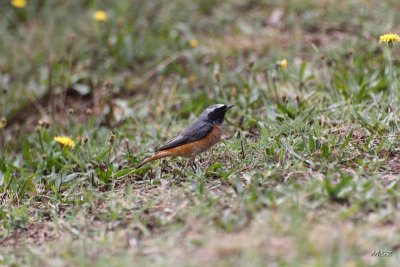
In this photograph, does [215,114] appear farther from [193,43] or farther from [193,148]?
[193,43]

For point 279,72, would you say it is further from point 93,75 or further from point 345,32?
point 93,75

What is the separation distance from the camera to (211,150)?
6.49 metres

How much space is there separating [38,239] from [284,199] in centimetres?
194

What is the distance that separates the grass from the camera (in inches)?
168

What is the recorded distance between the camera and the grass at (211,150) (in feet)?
14.0

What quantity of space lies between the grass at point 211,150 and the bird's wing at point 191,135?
27 cm

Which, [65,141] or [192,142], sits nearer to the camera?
[192,142]

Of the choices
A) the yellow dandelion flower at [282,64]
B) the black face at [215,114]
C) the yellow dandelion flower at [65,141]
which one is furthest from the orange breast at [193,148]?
the yellow dandelion flower at [282,64]

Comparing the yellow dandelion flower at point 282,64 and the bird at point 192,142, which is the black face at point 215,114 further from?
the yellow dandelion flower at point 282,64

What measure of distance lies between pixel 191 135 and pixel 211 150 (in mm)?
505

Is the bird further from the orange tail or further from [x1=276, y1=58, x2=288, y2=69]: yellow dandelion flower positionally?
[x1=276, y1=58, x2=288, y2=69]: yellow dandelion flower

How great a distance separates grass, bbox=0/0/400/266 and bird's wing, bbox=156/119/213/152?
0.87 feet

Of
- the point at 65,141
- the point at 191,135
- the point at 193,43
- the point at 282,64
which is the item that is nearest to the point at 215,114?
the point at 191,135

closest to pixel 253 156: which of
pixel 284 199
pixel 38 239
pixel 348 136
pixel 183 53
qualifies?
pixel 348 136
